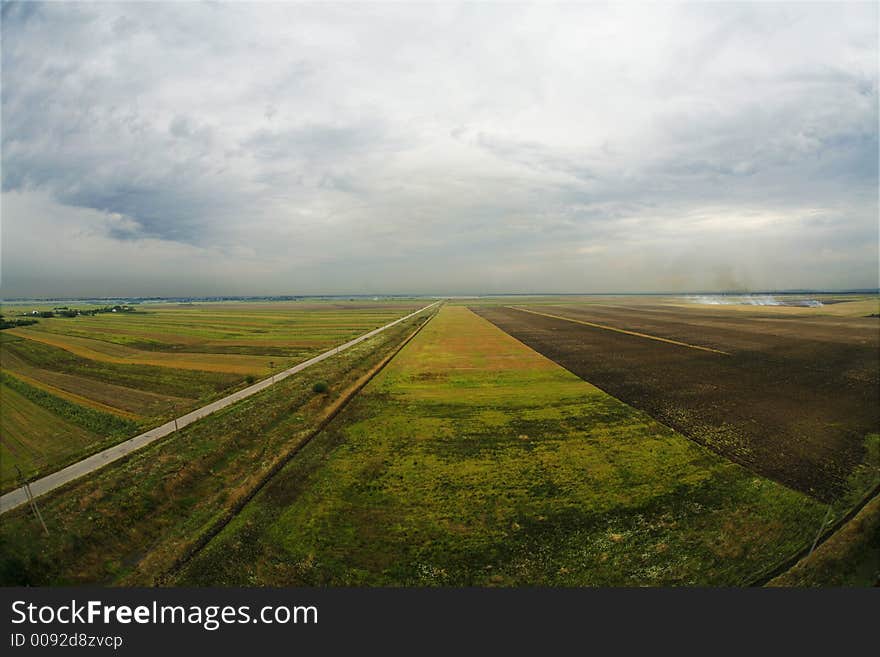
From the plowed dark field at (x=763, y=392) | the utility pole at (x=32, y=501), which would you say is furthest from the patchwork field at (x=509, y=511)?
the utility pole at (x=32, y=501)

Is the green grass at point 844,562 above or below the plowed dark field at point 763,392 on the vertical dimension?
below

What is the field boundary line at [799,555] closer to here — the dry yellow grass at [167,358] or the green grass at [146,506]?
the green grass at [146,506]

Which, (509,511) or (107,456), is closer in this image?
(509,511)

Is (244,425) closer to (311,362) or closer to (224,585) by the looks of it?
(224,585)

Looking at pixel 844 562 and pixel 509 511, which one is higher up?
pixel 509 511

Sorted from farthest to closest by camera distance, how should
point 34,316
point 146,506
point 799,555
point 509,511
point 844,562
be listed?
point 34,316
point 146,506
point 509,511
point 799,555
point 844,562

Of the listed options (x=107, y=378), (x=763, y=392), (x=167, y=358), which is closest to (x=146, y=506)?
(x=107, y=378)

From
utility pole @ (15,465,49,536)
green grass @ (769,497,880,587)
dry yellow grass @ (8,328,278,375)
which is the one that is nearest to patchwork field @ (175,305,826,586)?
green grass @ (769,497,880,587)

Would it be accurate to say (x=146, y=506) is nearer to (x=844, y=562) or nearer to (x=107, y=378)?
(x=844, y=562)
